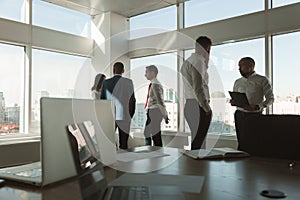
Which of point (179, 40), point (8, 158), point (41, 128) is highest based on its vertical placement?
point (179, 40)

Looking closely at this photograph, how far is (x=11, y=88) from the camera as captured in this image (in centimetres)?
490

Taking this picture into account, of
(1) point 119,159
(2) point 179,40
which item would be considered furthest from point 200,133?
(2) point 179,40

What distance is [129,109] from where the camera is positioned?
3.33 m

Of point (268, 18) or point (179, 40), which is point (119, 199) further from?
point (179, 40)

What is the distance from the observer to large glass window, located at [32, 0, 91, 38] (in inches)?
207

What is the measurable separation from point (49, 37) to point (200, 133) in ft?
12.0

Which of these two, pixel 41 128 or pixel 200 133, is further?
pixel 200 133

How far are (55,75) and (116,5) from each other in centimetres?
171

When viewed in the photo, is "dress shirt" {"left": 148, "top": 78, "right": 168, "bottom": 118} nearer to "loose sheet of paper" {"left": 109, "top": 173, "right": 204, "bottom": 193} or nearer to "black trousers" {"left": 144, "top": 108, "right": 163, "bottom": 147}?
"black trousers" {"left": 144, "top": 108, "right": 163, "bottom": 147}

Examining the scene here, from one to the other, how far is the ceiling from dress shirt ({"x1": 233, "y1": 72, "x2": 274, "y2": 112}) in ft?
8.14

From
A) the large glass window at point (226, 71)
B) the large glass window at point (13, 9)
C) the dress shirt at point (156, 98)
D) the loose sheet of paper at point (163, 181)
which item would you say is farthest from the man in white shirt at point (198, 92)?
the large glass window at point (13, 9)

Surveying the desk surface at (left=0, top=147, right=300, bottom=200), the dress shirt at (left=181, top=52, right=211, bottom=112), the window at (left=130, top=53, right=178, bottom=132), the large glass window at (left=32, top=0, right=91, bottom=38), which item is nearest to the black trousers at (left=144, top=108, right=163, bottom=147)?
the window at (left=130, top=53, right=178, bottom=132)

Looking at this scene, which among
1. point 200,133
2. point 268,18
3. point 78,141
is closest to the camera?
point 78,141

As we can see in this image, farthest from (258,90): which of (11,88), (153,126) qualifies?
(11,88)
